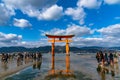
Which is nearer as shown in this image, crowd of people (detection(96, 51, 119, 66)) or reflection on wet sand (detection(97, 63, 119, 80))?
reflection on wet sand (detection(97, 63, 119, 80))

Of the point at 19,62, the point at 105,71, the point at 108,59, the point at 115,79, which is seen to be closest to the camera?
the point at 115,79

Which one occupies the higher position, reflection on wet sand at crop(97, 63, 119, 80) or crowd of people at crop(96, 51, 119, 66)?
crowd of people at crop(96, 51, 119, 66)

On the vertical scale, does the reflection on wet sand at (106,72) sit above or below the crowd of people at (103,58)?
below

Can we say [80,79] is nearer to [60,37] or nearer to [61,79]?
[61,79]

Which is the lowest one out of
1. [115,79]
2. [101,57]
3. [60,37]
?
[115,79]

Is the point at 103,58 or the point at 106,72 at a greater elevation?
the point at 103,58

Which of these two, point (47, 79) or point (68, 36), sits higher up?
point (68, 36)

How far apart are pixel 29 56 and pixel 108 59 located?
29.8 m

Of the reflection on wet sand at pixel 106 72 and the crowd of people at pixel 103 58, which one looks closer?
the reflection on wet sand at pixel 106 72

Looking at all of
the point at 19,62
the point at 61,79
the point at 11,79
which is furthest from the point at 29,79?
the point at 19,62

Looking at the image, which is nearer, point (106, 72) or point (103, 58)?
point (106, 72)

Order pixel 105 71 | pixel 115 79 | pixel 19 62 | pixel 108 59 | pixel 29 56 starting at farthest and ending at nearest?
pixel 29 56, pixel 19 62, pixel 108 59, pixel 105 71, pixel 115 79

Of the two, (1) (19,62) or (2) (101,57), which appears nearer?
(2) (101,57)

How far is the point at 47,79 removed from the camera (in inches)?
984
